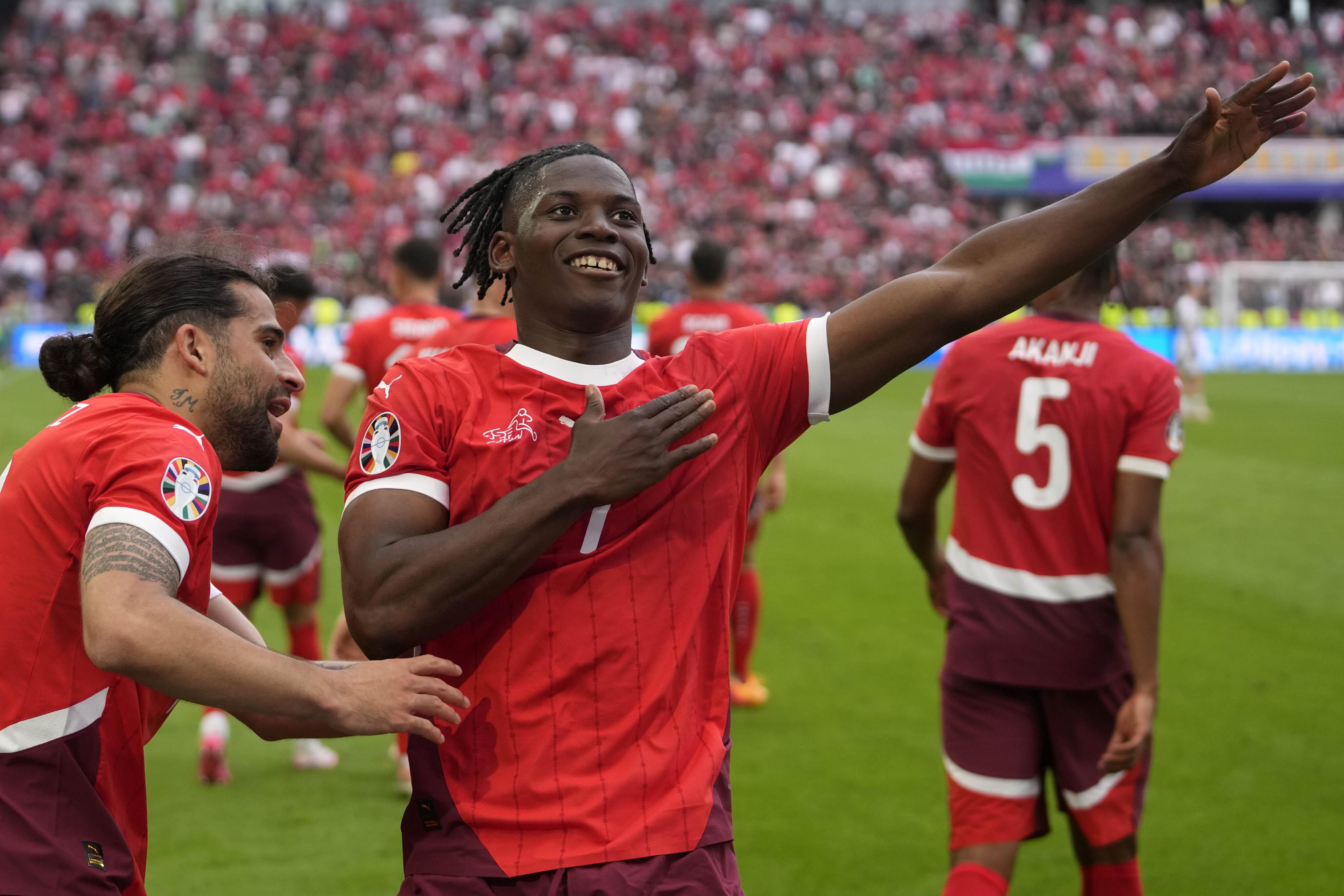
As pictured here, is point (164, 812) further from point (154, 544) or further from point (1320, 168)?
point (1320, 168)

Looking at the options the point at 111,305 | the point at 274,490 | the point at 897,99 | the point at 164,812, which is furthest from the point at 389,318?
the point at 897,99

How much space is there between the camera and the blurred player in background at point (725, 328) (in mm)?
7219

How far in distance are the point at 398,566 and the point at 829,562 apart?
8.68 metres

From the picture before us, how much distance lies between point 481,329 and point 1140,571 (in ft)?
10.3

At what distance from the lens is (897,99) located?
38.7m

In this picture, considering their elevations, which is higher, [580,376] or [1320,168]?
[1320,168]

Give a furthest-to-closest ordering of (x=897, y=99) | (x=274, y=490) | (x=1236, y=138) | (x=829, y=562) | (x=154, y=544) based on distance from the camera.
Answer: (x=897, y=99) < (x=829, y=562) < (x=274, y=490) < (x=1236, y=138) < (x=154, y=544)

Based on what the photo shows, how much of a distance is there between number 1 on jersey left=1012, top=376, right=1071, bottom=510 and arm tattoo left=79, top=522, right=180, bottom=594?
2.45m

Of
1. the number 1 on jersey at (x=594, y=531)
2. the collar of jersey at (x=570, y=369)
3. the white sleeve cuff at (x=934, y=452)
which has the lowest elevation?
the white sleeve cuff at (x=934, y=452)

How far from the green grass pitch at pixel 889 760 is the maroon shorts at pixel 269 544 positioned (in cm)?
82

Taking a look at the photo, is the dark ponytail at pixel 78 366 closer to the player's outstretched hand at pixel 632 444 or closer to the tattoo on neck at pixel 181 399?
the tattoo on neck at pixel 181 399

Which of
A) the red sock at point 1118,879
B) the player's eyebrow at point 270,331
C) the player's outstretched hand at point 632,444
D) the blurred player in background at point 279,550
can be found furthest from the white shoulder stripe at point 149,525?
the blurred player in background at point 279,550

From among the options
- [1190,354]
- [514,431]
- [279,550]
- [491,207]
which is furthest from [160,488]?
[1190,354]

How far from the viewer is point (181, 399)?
2346mm
